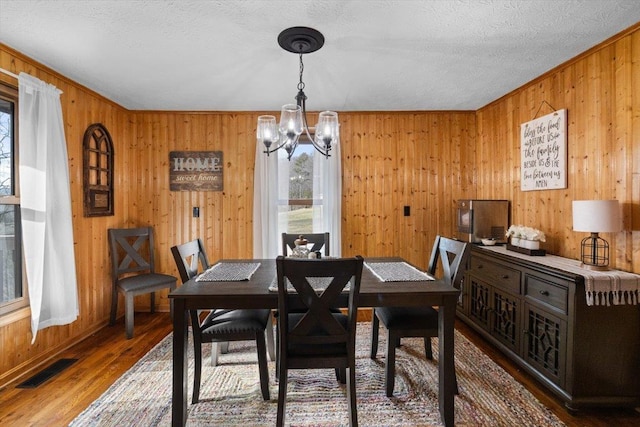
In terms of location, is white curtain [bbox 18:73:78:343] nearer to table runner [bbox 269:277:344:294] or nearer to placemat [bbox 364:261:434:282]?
table runner [bbox 269:277:344:294]

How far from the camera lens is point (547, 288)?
2.17m

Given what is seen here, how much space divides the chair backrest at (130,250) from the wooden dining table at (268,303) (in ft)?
6.31

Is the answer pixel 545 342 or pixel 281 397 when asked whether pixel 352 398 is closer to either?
pixel 281 397

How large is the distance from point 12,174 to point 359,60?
2763 millimetres

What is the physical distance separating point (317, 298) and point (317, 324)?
218 millimetres

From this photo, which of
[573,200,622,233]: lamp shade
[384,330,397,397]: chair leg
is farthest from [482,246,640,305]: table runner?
[384,330,397,397]: chair leg

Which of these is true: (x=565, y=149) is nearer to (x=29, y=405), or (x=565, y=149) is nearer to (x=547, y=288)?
(x=547, y=288)

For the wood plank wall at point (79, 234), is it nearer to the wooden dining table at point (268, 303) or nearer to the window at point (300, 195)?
the wooden dining table at point (268, 303)

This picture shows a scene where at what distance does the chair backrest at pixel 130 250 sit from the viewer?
3342 millimetres

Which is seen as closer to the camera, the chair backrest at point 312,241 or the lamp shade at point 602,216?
the lamp shade at point 602,216

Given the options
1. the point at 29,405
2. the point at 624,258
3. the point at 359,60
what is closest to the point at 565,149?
the point at 624,258

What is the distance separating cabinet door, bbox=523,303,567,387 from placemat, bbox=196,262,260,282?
1998 millimetres

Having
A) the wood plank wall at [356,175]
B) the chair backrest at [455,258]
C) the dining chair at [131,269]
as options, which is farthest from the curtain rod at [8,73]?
the chair backrest at [455,258]

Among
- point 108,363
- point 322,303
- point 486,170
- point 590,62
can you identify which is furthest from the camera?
point 486,170
